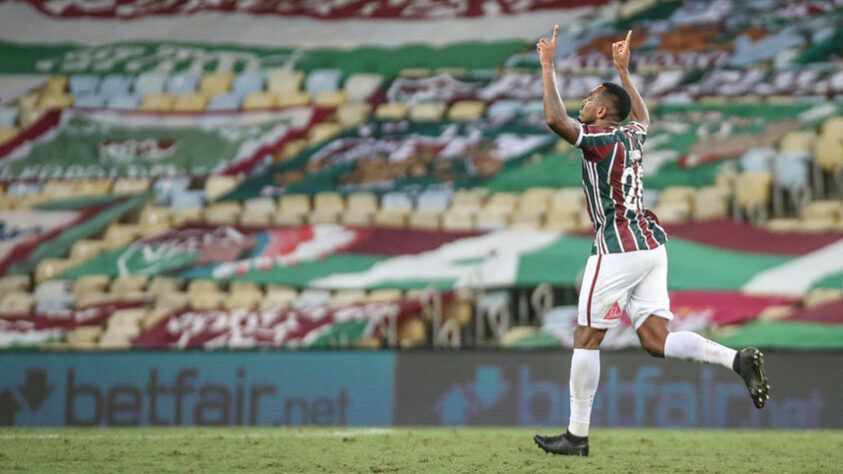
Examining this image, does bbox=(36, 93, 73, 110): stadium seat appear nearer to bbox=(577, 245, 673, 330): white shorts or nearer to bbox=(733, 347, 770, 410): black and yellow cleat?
bbox=(577, 245, 673, 330): white shorts

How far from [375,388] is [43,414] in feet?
6.82

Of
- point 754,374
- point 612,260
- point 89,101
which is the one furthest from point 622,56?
point 89,101

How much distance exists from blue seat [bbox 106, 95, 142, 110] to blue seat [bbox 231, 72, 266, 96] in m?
0.93

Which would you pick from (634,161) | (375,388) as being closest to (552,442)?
(634,161)

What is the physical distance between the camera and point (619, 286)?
426 centimetres

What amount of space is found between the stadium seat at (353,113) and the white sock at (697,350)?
6682 millimetres

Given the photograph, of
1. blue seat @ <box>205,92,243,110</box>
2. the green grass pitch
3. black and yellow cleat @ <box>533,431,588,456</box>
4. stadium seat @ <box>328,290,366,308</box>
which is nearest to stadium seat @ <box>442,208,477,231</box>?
stadium seat @ <box>328,290,366,308</box>

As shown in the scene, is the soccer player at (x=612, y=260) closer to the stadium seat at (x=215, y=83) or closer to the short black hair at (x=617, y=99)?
the short black hair at (x=617, y=99)

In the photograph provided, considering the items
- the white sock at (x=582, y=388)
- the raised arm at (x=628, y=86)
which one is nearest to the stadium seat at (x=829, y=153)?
the raised arm at (x=628, y=86)

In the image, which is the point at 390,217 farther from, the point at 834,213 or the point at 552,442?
the point at 552,442

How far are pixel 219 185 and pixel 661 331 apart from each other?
6.43 metres

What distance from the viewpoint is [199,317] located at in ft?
27.3

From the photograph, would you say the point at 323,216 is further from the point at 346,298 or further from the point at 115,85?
the point at 115,85

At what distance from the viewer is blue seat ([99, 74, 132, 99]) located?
35.7 feet
